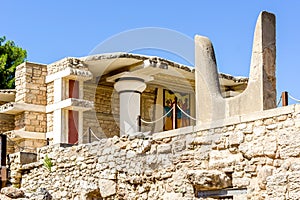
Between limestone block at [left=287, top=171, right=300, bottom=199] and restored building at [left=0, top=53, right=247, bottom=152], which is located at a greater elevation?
restored building at [left=0, top=53, right=247, bottom=152]

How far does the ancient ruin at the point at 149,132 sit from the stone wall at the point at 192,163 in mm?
17

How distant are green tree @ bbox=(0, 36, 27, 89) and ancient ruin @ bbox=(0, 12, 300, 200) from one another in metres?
6.78

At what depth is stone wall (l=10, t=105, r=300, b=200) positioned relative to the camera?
861 cm

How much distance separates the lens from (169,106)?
63.5ft

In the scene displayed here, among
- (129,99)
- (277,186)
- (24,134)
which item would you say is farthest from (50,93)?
(277,186)

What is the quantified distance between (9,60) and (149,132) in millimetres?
16258

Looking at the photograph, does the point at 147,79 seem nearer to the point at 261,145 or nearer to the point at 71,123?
the point at 71,123

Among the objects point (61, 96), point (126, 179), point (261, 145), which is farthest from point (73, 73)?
point (261, 145)

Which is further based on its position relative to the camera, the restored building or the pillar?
the pillar

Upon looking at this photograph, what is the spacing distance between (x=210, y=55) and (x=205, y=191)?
7.54 ft

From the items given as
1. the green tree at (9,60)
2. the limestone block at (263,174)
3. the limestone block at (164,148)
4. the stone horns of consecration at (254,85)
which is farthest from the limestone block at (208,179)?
the green tree at (9,60)

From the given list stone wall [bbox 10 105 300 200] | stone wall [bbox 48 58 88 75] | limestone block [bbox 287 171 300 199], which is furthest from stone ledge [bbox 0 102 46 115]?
limestone block [bbox 287 171 300 199]

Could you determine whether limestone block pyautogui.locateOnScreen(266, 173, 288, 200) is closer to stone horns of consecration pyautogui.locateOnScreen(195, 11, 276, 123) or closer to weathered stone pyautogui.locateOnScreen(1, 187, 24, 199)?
stone horns of consecration pyautogui.locateOnScreen(195, 11, 276, 123)

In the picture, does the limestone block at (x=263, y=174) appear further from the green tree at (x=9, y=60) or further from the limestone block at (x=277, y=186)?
the green tree at (x=9, y=60)
